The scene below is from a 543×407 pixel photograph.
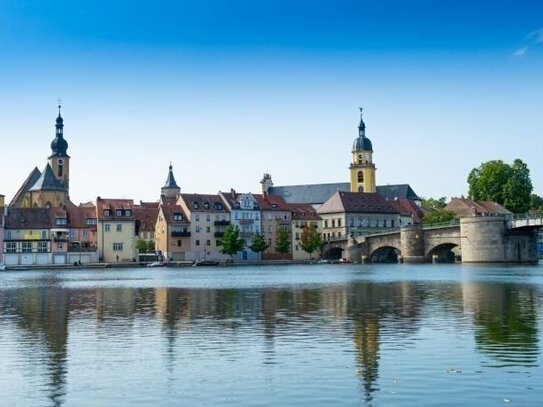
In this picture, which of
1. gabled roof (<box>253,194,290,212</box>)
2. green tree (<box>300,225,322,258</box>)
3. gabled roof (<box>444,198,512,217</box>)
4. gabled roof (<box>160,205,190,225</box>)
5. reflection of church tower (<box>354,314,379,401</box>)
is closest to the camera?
reflection of church tower (<box>354,314,379,401</box>)

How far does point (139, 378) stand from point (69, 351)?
18.5 ft

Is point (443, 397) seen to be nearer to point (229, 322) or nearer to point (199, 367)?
point (199, 367)

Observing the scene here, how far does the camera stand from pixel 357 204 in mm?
169125

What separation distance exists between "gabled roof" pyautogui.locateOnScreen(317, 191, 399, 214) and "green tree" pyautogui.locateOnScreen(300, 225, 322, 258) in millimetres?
9164

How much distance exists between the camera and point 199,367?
918 inches

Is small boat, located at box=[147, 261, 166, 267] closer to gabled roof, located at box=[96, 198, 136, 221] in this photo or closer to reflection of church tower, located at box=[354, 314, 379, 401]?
gabled roof, located at box=[96, 198, 136, 221]

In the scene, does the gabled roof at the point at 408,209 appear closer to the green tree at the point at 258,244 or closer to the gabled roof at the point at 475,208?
the gabled roof at the point at 475,208

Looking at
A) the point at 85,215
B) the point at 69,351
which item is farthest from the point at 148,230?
the point at 69,351

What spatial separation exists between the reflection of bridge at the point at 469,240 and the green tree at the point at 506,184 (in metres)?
25.1

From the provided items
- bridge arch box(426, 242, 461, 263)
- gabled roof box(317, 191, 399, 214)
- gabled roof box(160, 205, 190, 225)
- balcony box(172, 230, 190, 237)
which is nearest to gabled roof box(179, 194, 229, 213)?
gabled roof box(160, 205, 190, 225)

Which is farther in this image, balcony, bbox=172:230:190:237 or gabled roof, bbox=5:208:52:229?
balcony, bbox=172:230:190:237

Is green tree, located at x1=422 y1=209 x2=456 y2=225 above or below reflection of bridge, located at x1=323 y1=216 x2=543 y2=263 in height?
above

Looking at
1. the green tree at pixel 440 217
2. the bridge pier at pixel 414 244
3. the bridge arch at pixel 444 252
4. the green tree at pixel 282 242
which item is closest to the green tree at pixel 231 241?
the green tree at pixel 282 242

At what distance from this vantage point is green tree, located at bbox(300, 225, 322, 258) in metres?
158
